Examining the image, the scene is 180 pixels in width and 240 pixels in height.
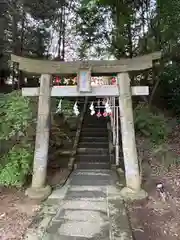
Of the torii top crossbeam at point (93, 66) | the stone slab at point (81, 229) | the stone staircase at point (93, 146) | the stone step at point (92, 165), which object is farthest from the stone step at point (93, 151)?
the stone slab at point (81, 229)

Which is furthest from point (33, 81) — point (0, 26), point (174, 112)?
point (174, 112)

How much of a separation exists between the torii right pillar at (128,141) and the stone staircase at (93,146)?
200cm

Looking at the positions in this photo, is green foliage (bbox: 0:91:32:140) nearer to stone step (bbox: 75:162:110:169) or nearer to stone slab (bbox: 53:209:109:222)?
stone slab (bbox: 53:209:109:222)

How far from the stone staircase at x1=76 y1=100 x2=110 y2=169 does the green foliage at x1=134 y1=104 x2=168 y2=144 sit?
1.26 meters

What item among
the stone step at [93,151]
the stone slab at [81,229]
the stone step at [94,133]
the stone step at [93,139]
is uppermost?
the stone step at [94,133]

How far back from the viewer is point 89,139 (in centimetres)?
873

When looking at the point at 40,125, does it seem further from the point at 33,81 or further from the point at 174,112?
the point at 33,81

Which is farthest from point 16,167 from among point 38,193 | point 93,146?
point 93,146

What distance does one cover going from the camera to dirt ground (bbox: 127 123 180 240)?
3887 mm

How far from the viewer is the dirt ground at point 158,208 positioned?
3.89 m

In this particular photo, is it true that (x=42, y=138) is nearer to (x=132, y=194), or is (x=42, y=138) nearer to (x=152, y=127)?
(x=132, y=194)

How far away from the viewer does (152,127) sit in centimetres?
841

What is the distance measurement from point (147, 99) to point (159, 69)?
1.36 meters

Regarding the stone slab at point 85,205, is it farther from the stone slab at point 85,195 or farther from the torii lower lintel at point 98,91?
the torii lower lintel at point 98,91
